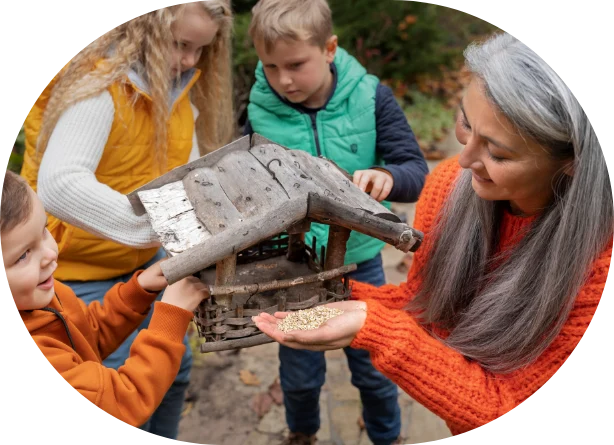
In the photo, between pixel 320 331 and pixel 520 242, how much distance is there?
0.61 meters

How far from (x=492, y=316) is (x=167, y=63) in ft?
4.34

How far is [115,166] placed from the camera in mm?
2061

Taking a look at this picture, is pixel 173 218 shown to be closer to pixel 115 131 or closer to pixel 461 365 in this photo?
pixel 115 131

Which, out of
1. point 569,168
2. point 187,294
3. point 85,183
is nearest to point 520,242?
point 569,168

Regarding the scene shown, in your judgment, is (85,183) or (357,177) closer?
(85,183)

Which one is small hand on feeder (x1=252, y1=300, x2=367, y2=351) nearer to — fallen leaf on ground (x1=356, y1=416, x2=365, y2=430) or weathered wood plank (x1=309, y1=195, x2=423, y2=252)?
weathered wood plank (x1=309, y1=195, x2=423, y2=252)

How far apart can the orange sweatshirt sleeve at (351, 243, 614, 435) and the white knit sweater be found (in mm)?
780

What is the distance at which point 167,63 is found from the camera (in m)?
2.05

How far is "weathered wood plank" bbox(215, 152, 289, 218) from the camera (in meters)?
1.64

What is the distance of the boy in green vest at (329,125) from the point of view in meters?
2.25

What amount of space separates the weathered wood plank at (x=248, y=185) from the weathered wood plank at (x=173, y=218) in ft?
0.40

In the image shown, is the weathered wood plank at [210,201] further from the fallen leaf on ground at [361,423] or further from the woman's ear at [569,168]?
the fallen leaf on ground at [361,423]

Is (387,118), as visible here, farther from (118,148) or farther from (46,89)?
(46,89)

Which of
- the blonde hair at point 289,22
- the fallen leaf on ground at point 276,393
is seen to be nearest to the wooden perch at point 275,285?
the blonde hair at point 289,22
